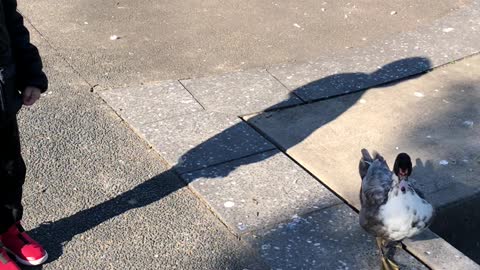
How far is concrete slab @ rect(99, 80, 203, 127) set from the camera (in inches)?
192

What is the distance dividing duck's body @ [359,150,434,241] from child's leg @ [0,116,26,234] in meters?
1.71

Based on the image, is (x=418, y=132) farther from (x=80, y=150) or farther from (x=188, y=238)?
(x=80, y=150)

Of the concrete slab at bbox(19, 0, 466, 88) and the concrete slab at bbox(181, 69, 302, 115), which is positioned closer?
the concrete slab at bbox(181, 69, 302, 115)

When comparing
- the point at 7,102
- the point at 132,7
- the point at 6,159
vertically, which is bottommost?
the point at 132,7

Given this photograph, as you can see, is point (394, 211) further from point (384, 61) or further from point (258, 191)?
point (384, 61)

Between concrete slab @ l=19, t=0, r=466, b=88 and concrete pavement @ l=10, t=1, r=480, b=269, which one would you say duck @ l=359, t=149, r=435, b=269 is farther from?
concrete slab @ l=19, t=0, r=466, b=88

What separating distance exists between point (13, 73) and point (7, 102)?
5.4 inches

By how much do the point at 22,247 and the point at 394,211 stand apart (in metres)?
1.82

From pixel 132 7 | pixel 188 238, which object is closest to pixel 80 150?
pixel 188 238

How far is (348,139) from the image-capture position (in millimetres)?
4773

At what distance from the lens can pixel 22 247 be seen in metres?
3.58

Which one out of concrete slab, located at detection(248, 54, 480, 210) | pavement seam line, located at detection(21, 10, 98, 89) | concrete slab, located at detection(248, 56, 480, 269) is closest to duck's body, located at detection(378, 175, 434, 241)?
concrete slab, located at detection(248, 56, 480, 269)

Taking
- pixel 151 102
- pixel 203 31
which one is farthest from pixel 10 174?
pixel 203 31

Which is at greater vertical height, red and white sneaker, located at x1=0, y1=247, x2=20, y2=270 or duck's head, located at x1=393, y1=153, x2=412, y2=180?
duck's head, located at x1=393, y1=153, x2=412, y2=180
